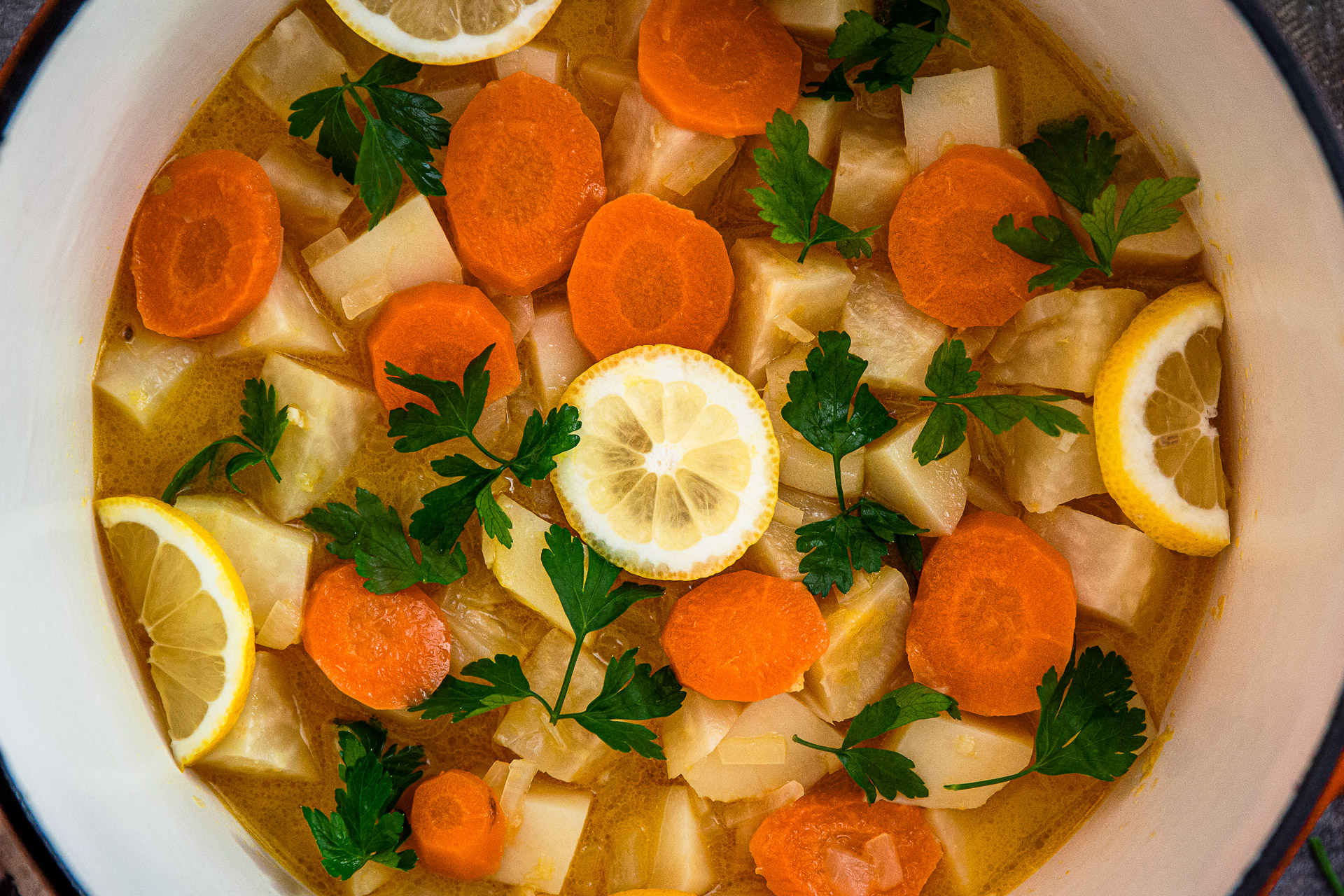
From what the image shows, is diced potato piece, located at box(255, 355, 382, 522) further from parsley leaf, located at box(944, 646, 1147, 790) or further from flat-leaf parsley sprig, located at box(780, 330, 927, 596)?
parsley leaf, located at box(944, 646, 1147, 790)

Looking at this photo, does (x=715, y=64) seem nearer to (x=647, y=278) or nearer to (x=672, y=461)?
(x=647, y=278)

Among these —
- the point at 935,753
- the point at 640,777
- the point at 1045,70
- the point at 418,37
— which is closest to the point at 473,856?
the point at 640,777

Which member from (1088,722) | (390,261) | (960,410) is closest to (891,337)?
(960,410)

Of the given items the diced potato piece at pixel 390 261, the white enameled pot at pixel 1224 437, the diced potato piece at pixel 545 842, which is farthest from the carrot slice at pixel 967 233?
the diced potato piece at pixel 545 842

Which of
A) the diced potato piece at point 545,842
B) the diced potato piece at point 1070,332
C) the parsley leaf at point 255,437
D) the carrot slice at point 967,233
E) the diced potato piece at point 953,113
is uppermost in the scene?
the diced potato piece at point 953,113

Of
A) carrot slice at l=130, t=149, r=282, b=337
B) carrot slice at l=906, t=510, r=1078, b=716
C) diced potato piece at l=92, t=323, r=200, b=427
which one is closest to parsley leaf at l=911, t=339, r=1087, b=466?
→ carrot slice at l=906, t=510, r=1078, b=716

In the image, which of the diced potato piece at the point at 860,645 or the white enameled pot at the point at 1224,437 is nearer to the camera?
the white enameled pot at the point at 1224,437

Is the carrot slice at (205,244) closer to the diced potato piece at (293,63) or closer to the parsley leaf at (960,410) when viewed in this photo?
the diced potato piece at (293,63)
